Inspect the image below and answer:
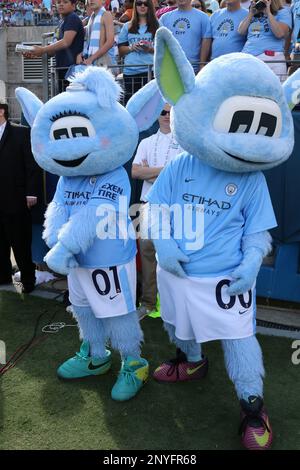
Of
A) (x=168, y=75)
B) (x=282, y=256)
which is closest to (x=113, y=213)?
(x=168, y=75)

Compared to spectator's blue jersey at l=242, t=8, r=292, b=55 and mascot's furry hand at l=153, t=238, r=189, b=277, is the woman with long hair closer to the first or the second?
spectator's blue jersey at l=242, t=8, r=292, b=55

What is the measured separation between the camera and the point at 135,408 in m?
3.01

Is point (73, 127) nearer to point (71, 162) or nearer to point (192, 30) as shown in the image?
point (71, 162)

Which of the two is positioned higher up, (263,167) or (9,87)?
(263,167)

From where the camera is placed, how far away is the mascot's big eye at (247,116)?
7.82 feet

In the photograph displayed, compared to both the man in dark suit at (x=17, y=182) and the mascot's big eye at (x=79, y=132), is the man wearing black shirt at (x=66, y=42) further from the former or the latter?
the mascot's big eye at (x=79, y=132)

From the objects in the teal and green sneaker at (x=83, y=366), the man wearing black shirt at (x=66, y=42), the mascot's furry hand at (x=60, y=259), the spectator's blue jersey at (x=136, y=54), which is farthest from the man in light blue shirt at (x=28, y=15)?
the mascot's furry hand at (x=60, y=259)

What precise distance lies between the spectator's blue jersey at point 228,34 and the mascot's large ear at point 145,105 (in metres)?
2.34

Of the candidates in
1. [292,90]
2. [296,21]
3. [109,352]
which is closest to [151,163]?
[109,352]

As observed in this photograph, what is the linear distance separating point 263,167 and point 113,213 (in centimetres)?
91

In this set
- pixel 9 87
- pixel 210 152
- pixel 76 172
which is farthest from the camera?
pixel 9 87

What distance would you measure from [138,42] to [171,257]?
3.44 metres

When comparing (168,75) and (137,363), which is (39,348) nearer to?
(137,363)

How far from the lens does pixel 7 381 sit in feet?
10.9
